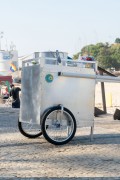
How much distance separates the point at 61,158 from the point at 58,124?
1461 mm

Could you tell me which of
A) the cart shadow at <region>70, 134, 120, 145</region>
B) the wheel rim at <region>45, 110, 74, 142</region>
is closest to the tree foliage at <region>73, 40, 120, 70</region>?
the cart shadow at <region>70, 134, 120, 145</region>

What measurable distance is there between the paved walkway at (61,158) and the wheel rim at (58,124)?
196mm

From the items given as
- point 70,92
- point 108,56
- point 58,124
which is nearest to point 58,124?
point 58,124

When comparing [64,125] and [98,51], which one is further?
[98,51]

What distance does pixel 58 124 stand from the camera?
24.7 ft

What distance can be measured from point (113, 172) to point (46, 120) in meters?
2.31

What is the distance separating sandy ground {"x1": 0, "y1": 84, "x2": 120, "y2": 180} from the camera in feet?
16.9

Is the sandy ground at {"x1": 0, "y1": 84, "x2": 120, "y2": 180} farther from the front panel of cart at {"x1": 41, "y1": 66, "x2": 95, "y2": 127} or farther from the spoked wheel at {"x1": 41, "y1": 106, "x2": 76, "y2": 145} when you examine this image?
the front panel of cart at {"x1": 41, "y1": 66, "x2": 95, "y2": 127}

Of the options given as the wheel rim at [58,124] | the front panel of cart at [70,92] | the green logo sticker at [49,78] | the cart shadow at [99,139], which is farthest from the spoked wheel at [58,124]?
the green logo sticker at [49,78]

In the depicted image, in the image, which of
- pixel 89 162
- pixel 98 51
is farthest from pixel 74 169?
pixel 98 51

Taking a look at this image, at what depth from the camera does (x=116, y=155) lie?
6.34 m

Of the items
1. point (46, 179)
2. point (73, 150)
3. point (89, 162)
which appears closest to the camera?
point (46, 179)

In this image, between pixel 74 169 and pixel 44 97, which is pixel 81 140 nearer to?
pixel 44 97

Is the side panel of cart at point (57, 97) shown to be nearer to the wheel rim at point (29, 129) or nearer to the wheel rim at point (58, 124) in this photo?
the wheel rim at point (58, 124)
